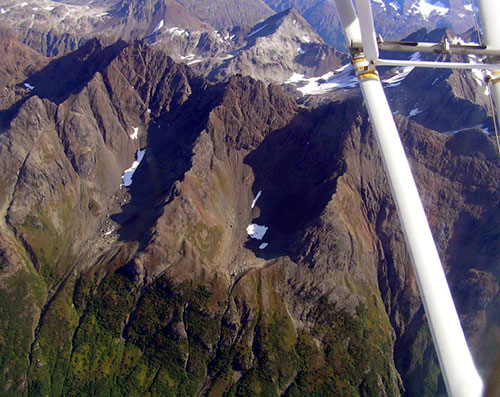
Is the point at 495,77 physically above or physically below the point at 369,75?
above

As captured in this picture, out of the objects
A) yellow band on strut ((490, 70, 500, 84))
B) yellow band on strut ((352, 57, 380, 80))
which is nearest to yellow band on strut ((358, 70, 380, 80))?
yellow band on strut ((352, 57, 380, 80))

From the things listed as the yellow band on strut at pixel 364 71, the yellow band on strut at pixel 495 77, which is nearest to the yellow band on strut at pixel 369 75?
the yellow band on strut at pixel 364 71

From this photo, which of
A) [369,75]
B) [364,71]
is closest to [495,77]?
[369,75]

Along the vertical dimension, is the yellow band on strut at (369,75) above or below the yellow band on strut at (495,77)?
below

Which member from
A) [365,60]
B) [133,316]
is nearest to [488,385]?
[365,60]

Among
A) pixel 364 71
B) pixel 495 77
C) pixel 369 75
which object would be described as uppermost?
pixel 495 77

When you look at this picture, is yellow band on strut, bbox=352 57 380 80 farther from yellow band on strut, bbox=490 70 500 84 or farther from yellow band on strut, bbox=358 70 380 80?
yellow band on strut, bbox=490 70 500 84

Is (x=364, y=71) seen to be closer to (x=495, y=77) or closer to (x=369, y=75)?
(x=369, y=75)

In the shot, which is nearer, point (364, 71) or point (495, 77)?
point (495, 77)

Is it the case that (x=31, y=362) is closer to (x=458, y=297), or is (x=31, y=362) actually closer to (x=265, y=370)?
(x=265, y=370)

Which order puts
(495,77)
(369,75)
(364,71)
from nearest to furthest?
(495,77) < (369,75) < (364,71)

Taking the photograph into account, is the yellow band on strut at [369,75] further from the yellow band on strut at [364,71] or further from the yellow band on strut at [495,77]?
the yellow band on strut at [495,77]
